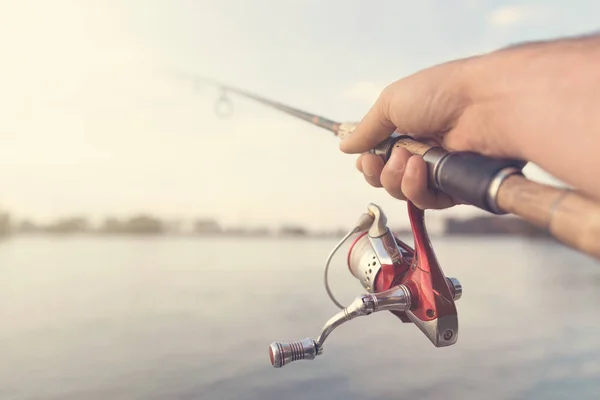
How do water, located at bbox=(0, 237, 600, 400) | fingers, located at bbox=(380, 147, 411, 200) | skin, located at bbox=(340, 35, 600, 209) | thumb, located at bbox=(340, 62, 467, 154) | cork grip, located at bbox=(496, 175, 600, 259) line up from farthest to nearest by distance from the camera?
water, located at bbox=(0, 237, 600, 400) → fingers, located at bbox=(380, 147, 411, 200) → thumb, located at bbox=(340, 62, 467, 154) → skin, located at bbox=(340, 35, 600, 209) → cork grip, located at bbox=(496, 175, 600, 259)

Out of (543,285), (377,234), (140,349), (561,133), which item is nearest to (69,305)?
(140,349)

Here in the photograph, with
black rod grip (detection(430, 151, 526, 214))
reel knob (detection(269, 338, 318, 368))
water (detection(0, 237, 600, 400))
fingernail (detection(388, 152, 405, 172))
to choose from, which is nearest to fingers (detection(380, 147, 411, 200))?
fingernail (detection(388, 152, 405, 172))

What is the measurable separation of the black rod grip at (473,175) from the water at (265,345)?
1.28 meters

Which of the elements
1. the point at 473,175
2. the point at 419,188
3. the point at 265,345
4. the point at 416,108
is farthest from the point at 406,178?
the point at 265,345

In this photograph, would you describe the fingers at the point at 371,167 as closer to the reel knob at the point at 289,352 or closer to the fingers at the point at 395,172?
the fingers at the point at 395,172

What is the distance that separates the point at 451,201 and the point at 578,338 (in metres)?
6.86

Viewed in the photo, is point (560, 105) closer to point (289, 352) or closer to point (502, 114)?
point (502, 114)

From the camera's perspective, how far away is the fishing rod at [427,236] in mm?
693

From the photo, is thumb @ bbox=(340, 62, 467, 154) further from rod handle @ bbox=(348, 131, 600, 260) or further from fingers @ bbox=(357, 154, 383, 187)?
rod handle @ bbox=(348, 131, 600, 260)

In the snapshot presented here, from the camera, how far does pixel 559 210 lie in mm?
688

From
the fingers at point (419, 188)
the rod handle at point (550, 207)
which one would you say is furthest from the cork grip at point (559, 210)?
the fingers at point (419, 188)

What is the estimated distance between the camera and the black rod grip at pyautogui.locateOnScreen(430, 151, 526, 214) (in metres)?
0.84

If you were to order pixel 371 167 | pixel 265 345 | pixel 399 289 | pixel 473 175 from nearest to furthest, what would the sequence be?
pixel 473 175, pixel 399 289, pixel 371 167, pixel 265 345

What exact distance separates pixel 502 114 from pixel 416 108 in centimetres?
25
